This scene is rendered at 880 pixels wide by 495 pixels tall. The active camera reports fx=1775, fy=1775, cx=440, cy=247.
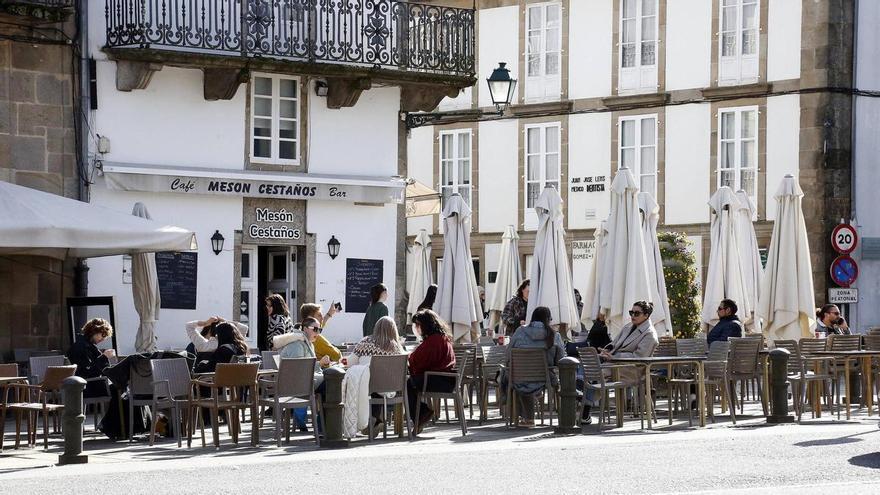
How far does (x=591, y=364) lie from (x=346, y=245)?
8660 mm

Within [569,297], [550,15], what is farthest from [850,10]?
[569,297]

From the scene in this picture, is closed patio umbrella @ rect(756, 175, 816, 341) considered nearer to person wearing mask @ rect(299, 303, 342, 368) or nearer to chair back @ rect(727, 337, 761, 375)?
chair back @ rect(727, 337, 761, 375)

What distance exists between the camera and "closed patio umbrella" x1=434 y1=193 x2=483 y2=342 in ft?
80.5

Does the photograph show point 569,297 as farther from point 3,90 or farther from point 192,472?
point 192,472

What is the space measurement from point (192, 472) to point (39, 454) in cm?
265

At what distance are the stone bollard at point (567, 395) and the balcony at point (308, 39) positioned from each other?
8.60 metres

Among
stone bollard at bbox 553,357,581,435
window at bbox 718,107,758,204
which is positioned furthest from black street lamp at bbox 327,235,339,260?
window at bbox 718,107,758,204

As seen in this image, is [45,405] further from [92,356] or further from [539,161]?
[539,161]

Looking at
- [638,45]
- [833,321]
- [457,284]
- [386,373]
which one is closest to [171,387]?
[386,373]

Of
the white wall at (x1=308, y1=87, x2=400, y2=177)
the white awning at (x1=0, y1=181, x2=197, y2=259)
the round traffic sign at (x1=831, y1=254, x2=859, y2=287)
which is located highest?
the white wall at (x1=308, y1=87, x2=400, y2=177)

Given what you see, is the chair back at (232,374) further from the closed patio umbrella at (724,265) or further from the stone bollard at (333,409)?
the closed patio umbrella at (724,265)

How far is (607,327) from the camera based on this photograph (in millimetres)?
23438

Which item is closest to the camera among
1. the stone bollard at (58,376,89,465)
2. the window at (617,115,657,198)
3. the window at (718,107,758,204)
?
the stone bollard at (58,376,89,465)

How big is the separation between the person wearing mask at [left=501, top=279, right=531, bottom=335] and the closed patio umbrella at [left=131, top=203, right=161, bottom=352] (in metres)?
4.89
